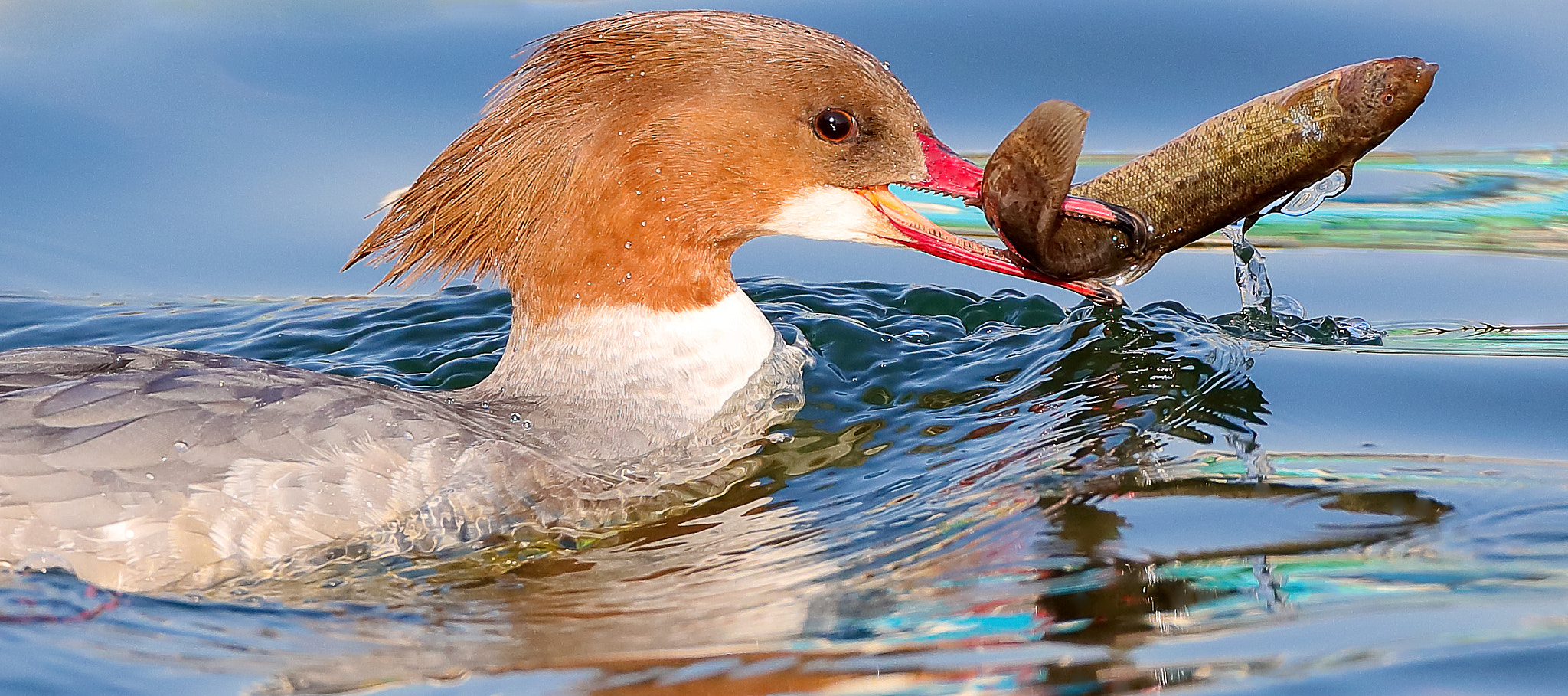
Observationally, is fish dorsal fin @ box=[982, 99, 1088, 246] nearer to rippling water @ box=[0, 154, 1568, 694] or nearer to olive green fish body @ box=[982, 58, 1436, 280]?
olive green fish body @ box=[982, 58, 1436, 280]

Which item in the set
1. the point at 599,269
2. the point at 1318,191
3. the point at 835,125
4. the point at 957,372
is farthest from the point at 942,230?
the point at 1318,191

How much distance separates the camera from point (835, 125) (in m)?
4.19

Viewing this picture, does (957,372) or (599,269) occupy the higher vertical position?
(599,269)

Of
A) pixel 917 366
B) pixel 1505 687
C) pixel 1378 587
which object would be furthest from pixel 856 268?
pixel 1505 687

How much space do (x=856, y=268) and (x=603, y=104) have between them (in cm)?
224

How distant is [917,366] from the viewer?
16.5 ft

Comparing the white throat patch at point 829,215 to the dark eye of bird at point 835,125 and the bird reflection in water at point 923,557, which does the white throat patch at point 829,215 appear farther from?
the bird reflection in water at point 923,557

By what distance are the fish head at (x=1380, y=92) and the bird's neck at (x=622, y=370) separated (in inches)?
67.6

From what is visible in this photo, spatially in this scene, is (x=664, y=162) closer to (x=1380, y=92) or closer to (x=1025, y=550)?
(x=1025, y=550)

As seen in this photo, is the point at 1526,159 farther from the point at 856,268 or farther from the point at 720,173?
the point at 720,173

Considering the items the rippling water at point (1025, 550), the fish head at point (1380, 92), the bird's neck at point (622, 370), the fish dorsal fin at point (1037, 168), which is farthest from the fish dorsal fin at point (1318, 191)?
the bird's neck at point (622, 370)

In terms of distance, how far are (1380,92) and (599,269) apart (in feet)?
6.66

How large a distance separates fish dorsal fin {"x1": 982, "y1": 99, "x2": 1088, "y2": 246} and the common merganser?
170 millimetres

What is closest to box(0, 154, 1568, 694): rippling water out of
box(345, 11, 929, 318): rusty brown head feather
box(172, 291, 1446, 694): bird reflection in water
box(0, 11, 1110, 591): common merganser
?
box(172, 291, 1446, 694): bird reflection in water
